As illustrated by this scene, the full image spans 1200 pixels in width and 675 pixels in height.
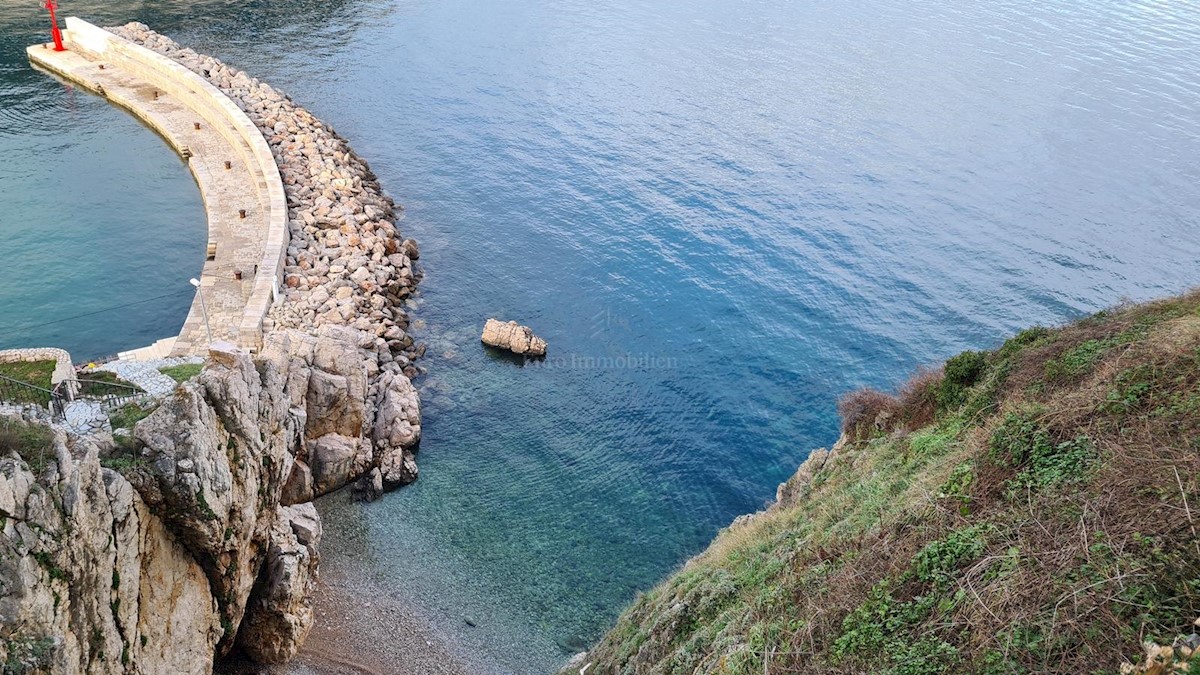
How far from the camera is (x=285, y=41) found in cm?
8000

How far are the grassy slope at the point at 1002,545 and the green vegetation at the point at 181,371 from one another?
58.5 ft

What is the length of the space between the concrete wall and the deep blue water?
4.62 metres

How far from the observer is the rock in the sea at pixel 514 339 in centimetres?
4128

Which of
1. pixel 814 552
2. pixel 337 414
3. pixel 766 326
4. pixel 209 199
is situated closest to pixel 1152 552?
pixel 814 552

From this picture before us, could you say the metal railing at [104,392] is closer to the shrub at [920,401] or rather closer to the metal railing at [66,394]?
the metal railing at [66,394]

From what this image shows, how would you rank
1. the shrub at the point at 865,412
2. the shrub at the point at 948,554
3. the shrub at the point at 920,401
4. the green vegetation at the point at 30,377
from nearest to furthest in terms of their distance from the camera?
the shrub at the point at 948,554 < the green vegetation at the point at 30,377 < the shrub at the point at 920,401 < the shrub at the point at 865,412

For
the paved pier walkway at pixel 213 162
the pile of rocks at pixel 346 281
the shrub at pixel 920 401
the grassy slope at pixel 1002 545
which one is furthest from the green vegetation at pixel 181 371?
the shrub at pixel 920 401

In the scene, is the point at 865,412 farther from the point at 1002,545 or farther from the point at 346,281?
the point at 346,281

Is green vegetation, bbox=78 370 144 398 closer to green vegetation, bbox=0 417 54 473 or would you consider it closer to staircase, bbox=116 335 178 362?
green vegetation, bbox=0 417 54 473

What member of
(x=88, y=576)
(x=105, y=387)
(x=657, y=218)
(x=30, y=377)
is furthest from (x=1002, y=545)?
(x=657, y=218)

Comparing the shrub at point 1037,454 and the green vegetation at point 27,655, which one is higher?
the shrub at point 1037,454

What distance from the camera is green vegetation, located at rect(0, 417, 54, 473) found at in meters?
17.7

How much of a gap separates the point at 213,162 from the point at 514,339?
27811mm

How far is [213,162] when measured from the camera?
2176 inches
